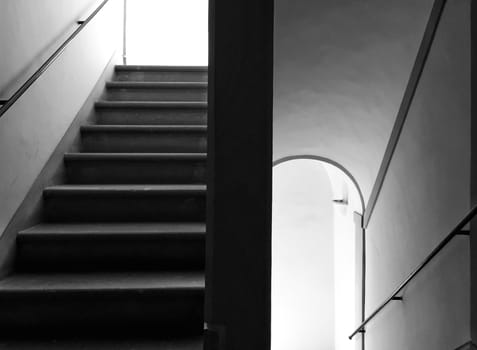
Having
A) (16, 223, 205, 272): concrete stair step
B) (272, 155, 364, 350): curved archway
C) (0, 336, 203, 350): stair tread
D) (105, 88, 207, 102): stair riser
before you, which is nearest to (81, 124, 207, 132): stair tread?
(105, 88, 207, 102): stair riser

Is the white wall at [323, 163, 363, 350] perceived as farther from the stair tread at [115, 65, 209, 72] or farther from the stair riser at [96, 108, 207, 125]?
the stair riser at [96, 108, 207, 125]

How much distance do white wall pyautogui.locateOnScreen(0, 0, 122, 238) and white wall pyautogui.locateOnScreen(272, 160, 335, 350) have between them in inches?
216

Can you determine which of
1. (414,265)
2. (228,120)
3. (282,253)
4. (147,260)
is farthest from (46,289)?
(282,253)

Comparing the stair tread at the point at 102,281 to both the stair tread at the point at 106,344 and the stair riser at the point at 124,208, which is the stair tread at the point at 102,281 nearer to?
the stair tread at the point at 106,344

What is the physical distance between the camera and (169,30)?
5.30 meters

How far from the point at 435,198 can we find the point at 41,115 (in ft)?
7.23

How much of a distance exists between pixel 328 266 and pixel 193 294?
716cm

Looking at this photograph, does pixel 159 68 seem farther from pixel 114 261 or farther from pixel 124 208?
pixel 114 261

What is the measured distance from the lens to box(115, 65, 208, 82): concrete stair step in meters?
3.94

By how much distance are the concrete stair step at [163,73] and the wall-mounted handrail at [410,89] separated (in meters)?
1.58

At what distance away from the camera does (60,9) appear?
283cm

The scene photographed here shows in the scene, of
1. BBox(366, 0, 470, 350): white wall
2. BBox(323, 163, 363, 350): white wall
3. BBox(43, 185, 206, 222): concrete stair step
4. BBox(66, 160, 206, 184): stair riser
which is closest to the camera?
BBox(366, 0, 470, 350): white wall

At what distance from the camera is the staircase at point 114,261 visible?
183 cm
